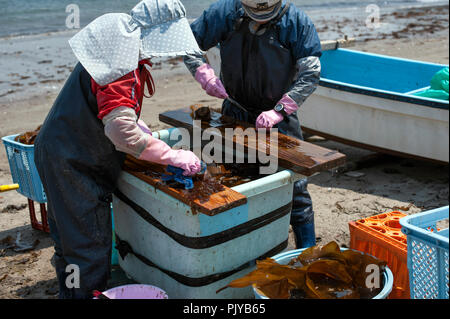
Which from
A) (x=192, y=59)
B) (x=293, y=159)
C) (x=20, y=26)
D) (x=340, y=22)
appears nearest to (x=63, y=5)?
(x=20, y=26)

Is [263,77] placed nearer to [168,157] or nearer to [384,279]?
[168,157]

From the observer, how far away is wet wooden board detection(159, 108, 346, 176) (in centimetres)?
310

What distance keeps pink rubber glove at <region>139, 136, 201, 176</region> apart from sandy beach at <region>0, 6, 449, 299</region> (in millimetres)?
1485

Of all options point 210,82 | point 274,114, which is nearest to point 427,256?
point 274,114

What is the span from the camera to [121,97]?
2.67 metres

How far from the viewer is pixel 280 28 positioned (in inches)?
141

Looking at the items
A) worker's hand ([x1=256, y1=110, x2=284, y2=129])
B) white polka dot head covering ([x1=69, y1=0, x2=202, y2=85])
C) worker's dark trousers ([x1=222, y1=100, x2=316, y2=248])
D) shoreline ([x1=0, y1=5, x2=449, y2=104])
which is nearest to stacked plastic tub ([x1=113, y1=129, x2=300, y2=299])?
worker's dark trousers ([x1=222, y1=100, x2=316, y2=248])

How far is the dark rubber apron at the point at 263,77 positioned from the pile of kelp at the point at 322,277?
0.84 metres

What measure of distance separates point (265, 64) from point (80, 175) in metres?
1.46

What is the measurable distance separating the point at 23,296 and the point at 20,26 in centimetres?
1281

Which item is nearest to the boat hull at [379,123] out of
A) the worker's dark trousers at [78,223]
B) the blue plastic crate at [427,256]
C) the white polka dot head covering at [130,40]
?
the blue plastic crate at [427,256]

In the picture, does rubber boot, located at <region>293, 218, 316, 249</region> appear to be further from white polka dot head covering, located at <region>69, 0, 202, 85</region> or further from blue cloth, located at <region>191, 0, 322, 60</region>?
white polka dot head covering, located at <region>69, 0, 202, 85</region>

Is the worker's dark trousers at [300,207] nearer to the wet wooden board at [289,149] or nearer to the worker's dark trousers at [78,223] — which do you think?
the wet wooden board at [289,149]

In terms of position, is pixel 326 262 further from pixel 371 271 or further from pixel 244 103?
pixel 244 103
